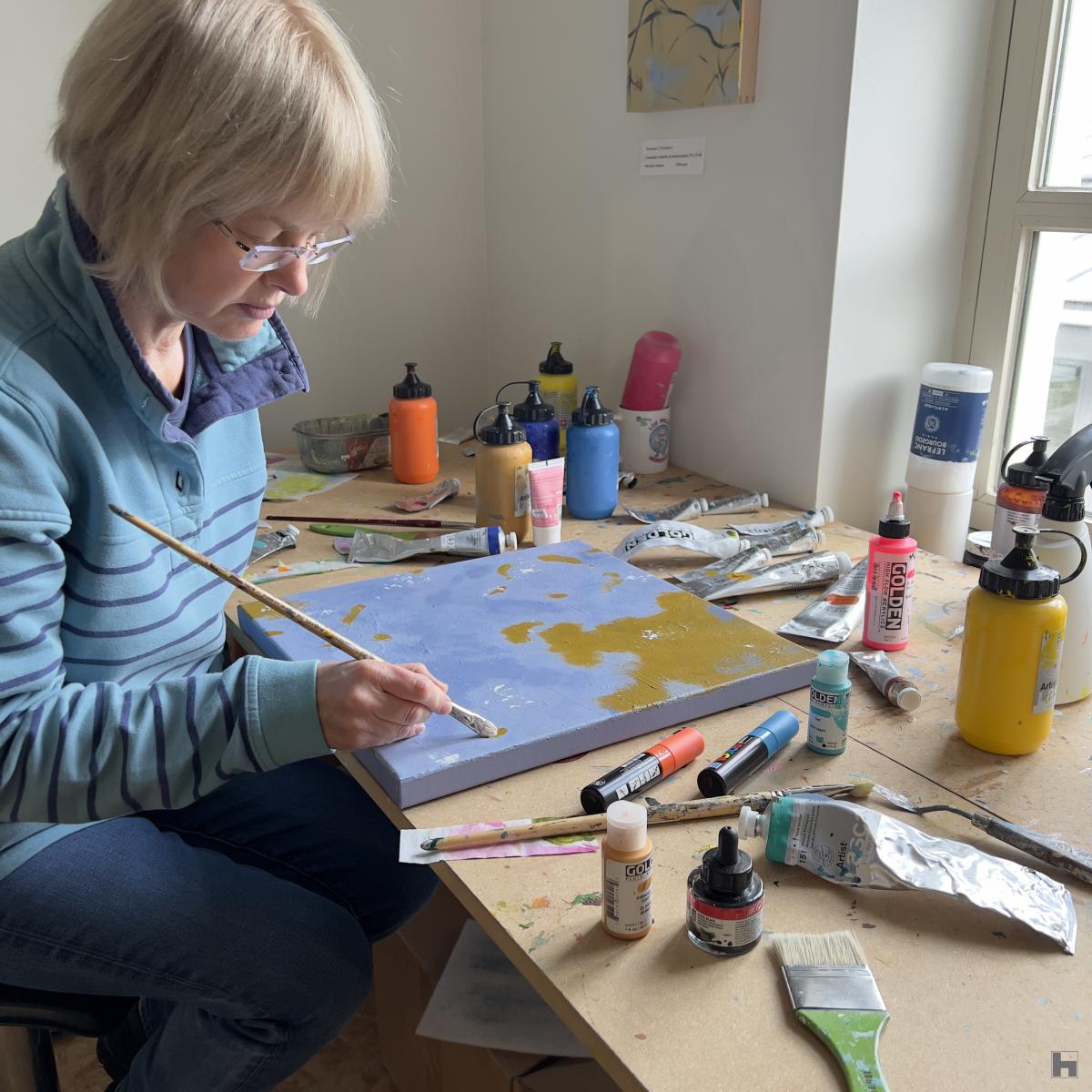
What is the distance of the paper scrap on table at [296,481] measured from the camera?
1696 millimetres

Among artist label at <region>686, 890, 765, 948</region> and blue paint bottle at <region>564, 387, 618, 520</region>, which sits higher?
blue paint bottle at <region>564, 387, 618, 520</region>

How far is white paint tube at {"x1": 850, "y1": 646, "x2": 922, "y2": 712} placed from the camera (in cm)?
99

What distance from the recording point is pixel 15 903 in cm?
89

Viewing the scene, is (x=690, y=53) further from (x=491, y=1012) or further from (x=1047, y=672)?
(x=491, y=1012)

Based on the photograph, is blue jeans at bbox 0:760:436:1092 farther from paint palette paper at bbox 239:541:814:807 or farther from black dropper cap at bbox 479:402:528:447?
black dropper cap at bbox 479:402:528:447

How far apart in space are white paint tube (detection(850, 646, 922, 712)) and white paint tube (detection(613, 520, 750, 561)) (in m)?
0.32

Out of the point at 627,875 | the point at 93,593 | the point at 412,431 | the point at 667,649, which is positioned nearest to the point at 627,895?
the point at 627,875

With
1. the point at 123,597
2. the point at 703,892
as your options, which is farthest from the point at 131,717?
the point at 703,892

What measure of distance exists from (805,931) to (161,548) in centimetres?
65

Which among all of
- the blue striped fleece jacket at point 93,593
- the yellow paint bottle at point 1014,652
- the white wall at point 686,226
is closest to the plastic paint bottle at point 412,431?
the white wall at point 686,226

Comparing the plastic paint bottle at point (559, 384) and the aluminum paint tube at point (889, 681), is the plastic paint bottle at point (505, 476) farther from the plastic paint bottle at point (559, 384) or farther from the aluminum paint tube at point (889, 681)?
the aluminum paint tube at point (889, 681)

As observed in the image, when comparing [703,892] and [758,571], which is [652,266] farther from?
[703,892]
